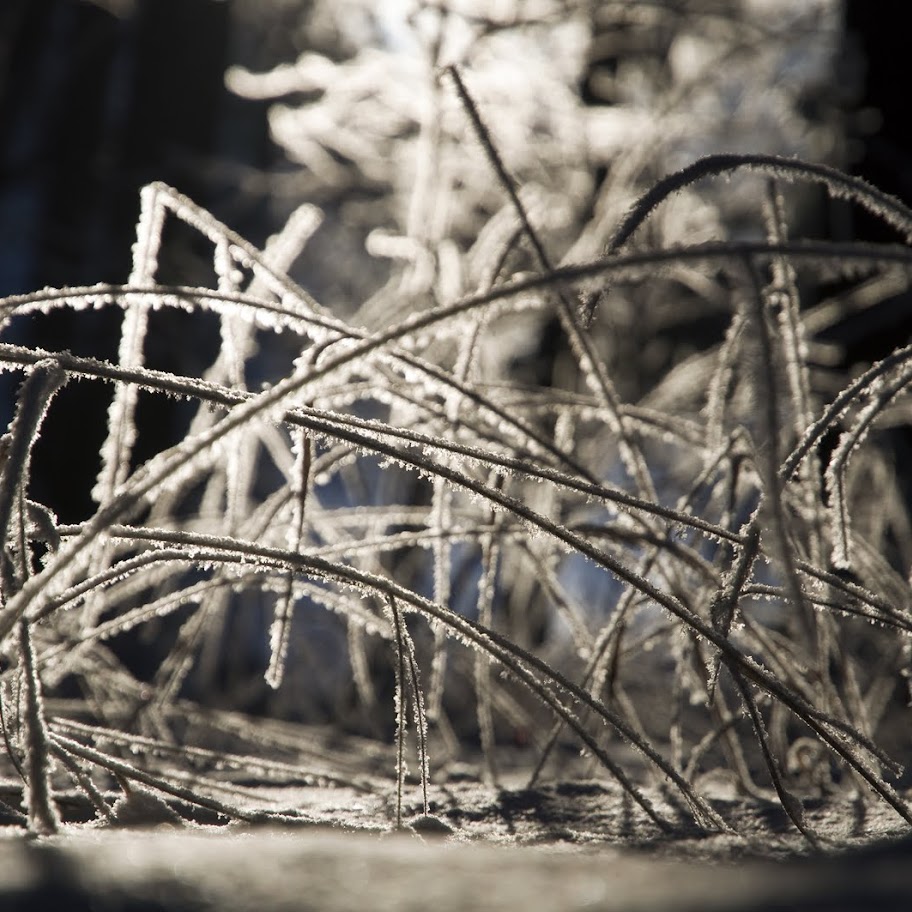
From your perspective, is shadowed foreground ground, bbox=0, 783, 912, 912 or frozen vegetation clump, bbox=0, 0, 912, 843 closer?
shadowed foreground ground, bbox=0, 783, 912, 912

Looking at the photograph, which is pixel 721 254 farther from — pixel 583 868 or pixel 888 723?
pixel 888 723

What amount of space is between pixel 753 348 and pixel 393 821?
390 millimetres

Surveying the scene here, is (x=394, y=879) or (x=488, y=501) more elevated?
(x=488, y=501)

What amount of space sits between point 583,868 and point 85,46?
472 cm

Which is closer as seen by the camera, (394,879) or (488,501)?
(394,879)

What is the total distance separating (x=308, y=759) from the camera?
1.34 meters

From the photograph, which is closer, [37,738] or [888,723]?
[37,738]

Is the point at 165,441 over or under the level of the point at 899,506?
over

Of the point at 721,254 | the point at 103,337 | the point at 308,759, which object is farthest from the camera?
the point at 103,337

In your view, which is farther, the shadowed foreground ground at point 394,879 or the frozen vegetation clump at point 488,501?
the frozen vegetation clump at point 488,501

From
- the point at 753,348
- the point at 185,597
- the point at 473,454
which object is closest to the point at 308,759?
the point at 185,597

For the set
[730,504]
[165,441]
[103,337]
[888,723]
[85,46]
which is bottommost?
[888,723]

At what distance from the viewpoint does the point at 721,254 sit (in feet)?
1.52

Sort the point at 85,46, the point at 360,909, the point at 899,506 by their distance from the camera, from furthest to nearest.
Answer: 1. the point at 85,46
2. the point at 899,506
3. the point at 360,909
